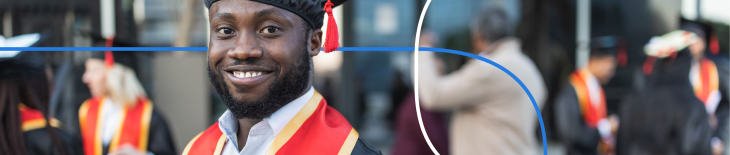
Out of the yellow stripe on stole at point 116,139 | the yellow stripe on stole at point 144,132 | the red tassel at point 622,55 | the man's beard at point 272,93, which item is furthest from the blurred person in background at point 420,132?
the red tassel at point 622,55

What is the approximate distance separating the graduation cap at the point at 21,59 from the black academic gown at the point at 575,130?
12.8 feet

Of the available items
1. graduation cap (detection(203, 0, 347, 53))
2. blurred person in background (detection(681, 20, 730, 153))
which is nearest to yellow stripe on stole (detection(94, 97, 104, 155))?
graduation cap (detection(203, 0, 347, 53))

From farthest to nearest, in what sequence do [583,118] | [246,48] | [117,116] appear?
[583,118] < [117,116] < [246,48]

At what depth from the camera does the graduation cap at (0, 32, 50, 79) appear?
1.67m

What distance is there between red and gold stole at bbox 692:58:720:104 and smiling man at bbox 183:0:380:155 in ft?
14.3

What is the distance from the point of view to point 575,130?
398cm

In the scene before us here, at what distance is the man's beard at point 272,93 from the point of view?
948 mm

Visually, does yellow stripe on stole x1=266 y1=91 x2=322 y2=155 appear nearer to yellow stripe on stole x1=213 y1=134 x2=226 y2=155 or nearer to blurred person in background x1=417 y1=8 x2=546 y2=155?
yellow stripe on stole x1=213 y1=134 x2=226 y2=155

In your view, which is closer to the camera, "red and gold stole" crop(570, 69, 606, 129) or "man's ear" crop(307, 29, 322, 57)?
"man's ear" crop(307, 29, 322, 57)

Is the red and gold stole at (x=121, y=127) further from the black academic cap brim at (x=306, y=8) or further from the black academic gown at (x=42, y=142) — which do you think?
the black academic cap brim at (x=306, y=8)

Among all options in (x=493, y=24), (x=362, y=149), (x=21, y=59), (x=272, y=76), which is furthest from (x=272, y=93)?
(x=493, y=24)

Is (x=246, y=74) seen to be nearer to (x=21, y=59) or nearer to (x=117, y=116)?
(x=21, y=59)

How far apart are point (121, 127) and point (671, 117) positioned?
13.6 feet

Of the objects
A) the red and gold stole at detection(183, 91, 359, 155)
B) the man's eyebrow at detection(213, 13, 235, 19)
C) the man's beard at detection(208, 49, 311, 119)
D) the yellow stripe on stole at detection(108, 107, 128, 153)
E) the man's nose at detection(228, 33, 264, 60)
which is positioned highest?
the man's eyebrow at detection(213, 13, 235, 19)
